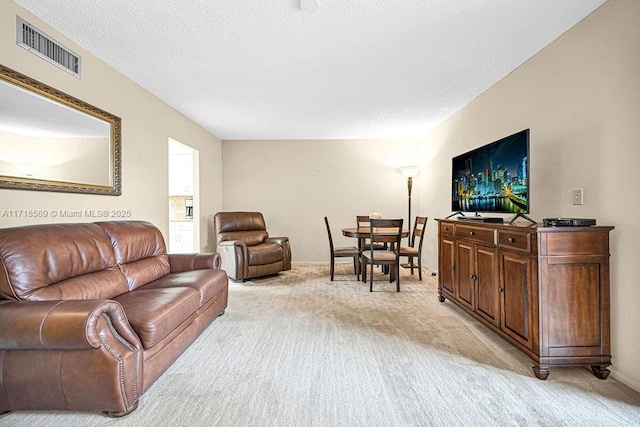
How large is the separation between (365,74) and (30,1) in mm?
2612

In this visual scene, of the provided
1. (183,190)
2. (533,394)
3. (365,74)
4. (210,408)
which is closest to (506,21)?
(365,74)

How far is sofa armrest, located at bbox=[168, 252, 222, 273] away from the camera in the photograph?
10.5ft

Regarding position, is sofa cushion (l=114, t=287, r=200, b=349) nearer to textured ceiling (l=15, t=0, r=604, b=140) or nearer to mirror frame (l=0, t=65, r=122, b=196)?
mirror frame (l=0, t=65, r=122, b=196)

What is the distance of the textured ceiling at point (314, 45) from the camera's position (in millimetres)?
2158

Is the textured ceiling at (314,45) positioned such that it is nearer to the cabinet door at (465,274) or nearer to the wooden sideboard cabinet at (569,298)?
the wooden sideboard cabinet at (569,298)

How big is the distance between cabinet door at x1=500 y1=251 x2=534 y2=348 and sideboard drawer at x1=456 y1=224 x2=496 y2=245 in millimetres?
184

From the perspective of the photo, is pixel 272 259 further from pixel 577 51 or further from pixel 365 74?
pixel 577 51

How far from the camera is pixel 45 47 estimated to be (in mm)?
2324

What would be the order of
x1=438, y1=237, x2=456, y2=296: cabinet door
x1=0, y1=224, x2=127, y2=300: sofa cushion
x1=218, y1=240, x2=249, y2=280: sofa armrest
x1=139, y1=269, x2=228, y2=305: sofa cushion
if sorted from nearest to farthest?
x1=0, y1=224, x2=127, y2=300: sofa cushion
x1=139, y1=269, x2=228, y2=305: sofa cushion
x1=438, y1=237, x2=456, y2=296: cabinet door
x1=218, y1=240, x2=249, y2=280: sofa armrest

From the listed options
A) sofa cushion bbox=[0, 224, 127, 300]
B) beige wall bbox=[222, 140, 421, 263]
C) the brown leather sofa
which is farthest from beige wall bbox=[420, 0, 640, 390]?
sofa cushion bbox=[0, 224, 127, 300]

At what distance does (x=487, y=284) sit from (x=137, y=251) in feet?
9.88

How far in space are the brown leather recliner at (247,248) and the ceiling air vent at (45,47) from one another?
2.73 m

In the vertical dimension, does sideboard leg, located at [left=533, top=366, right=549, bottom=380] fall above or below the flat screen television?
below

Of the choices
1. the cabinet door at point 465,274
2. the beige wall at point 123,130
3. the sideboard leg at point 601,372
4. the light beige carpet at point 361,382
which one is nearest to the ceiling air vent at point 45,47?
the beige wall at point 123,130
